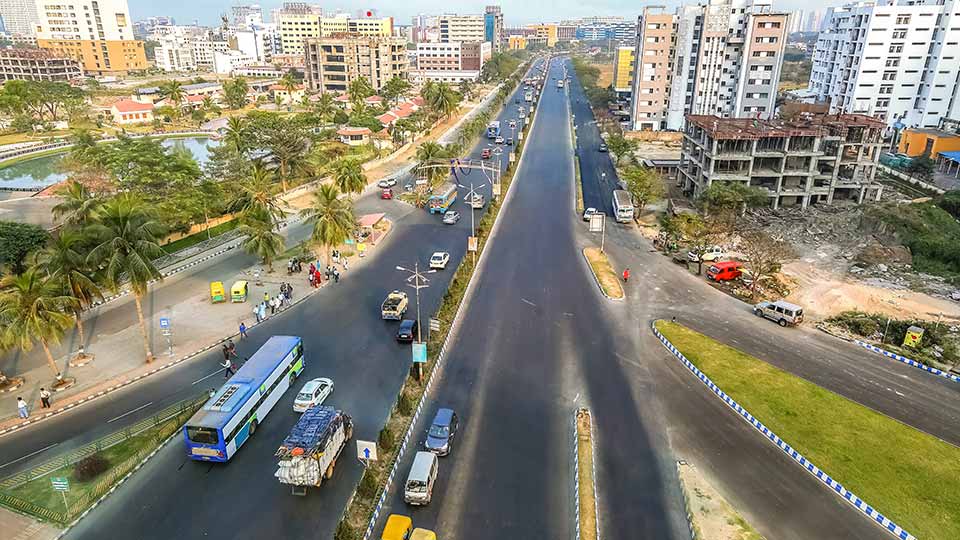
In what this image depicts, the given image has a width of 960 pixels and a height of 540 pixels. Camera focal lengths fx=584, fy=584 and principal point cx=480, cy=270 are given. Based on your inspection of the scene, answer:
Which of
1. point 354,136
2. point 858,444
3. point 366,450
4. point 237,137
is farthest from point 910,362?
point 354,136

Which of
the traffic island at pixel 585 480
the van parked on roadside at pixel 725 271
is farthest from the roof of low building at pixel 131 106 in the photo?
the traffic island at pixel 585 480

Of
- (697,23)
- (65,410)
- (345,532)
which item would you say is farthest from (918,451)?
(697,23)

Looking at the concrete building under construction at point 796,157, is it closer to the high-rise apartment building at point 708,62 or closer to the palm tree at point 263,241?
the high-rise apartment building at point 708,62

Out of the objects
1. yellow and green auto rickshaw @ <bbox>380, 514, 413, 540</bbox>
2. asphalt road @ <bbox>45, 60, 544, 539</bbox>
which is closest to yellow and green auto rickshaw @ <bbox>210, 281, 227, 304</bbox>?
asphalt road @ <bbox>45, 60, 544, 539</bbox>

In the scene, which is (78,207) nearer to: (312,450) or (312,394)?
(312,394)

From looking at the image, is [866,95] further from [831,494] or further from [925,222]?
[831,494]
